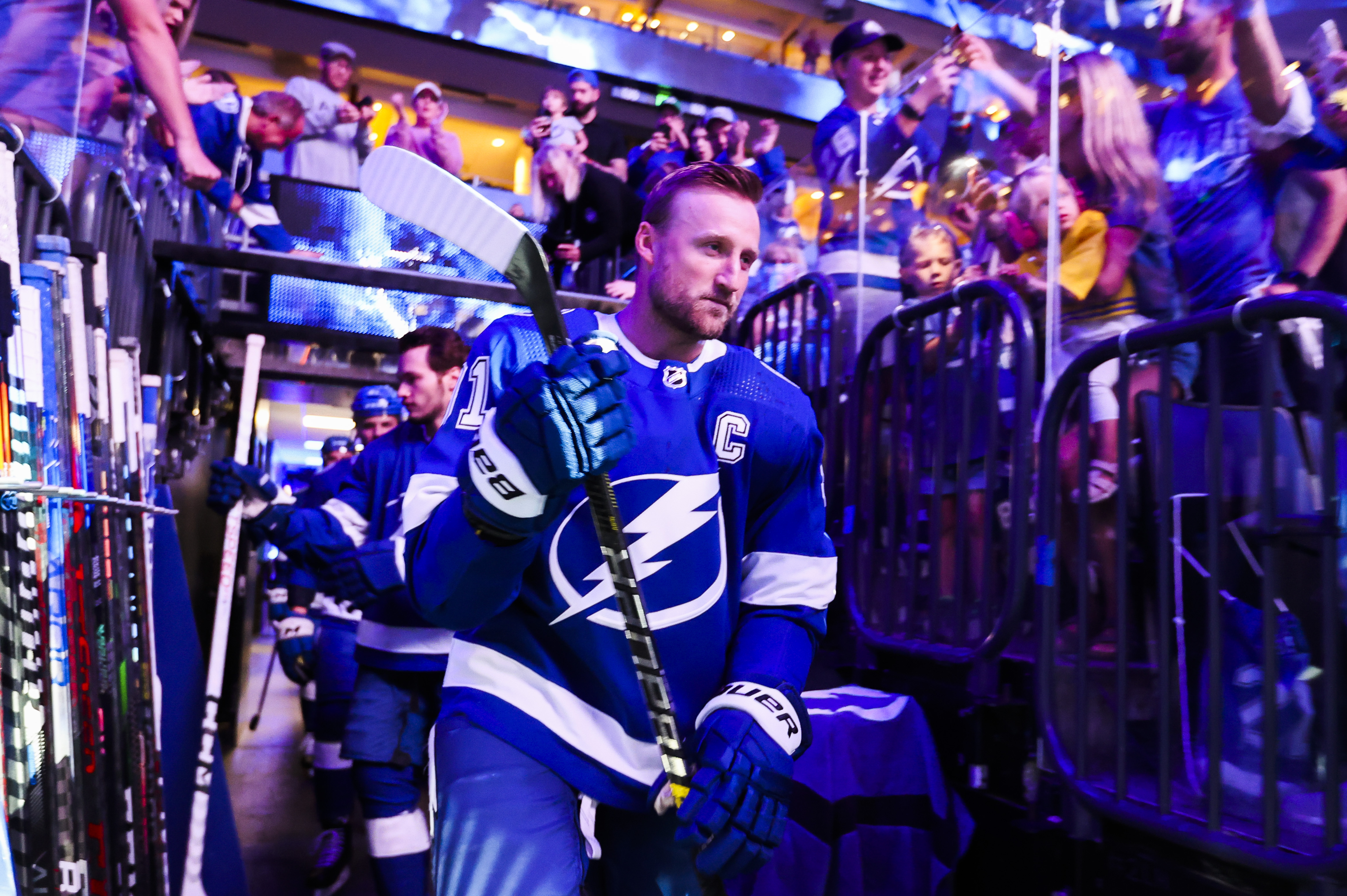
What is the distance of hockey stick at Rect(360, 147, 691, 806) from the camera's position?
1.30 m

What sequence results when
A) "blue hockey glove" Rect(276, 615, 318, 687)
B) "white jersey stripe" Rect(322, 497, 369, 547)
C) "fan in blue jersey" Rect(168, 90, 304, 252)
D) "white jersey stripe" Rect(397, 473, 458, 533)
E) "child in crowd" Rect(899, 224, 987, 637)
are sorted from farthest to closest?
"fan in blue jersey" Rect(168, 90, 304, 252) < "blue hockey glove" Rect(276, 615, 318, 687) < "white jersey stripe" Rect(322, 497, 369, 547) < "child in crowd" Rect(899, 224, 987, 637) < "white jersey stripe" Rect(397, 473, 458, 533)

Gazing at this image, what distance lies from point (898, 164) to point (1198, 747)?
238 centimetres

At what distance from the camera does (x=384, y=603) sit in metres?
3.04

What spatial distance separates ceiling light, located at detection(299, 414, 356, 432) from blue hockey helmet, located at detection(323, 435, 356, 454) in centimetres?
25

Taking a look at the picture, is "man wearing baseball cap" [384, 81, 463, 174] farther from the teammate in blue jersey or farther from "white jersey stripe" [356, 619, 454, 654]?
the teammate in blue jersey

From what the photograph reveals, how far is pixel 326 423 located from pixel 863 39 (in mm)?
4731

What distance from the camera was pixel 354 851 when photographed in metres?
4.14

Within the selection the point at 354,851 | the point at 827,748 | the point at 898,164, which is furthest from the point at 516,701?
the point at 354,851

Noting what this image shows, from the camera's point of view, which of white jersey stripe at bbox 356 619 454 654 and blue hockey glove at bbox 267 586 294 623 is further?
blue hockey glove at bbox 267 586 294 623

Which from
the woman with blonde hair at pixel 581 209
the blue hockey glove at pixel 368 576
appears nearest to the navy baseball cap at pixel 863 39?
the woman with blonde hair at pixel 581 209

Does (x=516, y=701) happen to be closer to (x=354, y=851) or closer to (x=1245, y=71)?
(x=1245, y=71)

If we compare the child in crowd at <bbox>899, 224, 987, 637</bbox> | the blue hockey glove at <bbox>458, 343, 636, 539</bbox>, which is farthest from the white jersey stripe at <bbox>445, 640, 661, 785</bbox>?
the child in crowd at <bbox>899, 224, 987, 637</bbox>

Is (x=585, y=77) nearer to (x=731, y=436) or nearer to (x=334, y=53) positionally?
(x=334, y=53)

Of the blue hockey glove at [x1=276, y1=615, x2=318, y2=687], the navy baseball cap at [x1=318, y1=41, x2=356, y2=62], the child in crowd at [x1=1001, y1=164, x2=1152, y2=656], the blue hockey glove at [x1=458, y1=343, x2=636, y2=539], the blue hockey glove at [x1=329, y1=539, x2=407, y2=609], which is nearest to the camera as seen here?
the blue hockey glove at [x1=458, y1=343, x2=636, y2=539]
